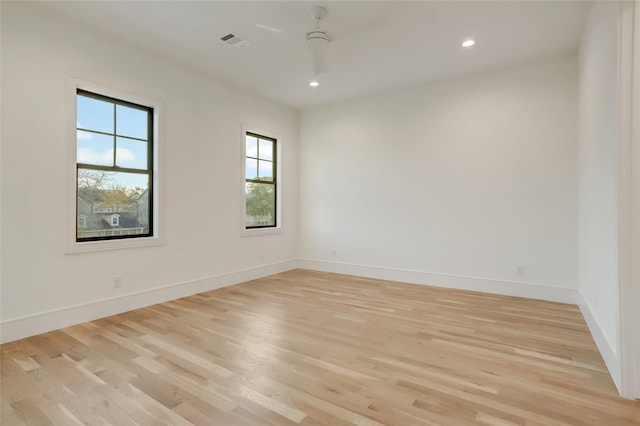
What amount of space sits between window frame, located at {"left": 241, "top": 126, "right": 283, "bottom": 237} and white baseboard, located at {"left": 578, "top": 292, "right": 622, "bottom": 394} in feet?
13.9

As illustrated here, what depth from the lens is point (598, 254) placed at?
8.64ft

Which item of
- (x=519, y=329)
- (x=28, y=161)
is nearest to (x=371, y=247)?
(x=519, y=329)

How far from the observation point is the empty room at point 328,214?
6.37 feet

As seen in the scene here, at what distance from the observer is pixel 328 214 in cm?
579

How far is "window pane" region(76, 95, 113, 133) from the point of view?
129 inches

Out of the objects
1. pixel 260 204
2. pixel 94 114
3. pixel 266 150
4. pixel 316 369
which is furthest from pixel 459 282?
pixel 94 114

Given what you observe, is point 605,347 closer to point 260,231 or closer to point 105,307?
point 260,231

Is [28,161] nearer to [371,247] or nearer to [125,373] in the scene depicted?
[125,373]

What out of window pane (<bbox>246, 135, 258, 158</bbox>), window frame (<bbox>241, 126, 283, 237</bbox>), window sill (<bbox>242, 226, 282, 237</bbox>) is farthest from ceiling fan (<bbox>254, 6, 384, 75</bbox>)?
window sill (<bbox>242, 226, 282, 237</bbox>)

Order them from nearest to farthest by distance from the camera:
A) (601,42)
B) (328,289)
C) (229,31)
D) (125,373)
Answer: (125,373) < (601,42) < (229,31) < (328,289)

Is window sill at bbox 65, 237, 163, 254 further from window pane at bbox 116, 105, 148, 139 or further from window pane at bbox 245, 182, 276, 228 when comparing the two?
window pane at bbox 245, 182, 276, 228

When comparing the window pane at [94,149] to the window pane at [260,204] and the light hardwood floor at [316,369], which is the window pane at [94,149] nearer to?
the light hardwood floor at [316,369]

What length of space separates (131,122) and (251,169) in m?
1.93

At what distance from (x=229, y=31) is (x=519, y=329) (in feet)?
13.3
